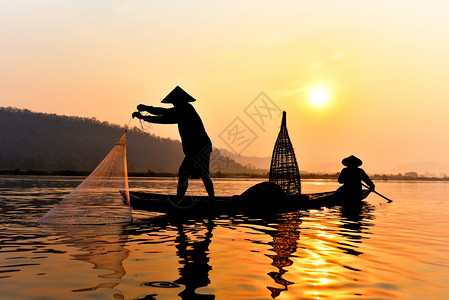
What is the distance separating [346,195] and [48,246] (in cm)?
1365

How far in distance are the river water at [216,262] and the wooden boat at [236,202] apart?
0.93 m

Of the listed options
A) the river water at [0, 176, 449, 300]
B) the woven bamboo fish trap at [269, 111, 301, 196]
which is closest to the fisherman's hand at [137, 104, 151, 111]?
the river water at [0, 176, 449, 300]

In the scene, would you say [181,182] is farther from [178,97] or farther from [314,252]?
[314,252]

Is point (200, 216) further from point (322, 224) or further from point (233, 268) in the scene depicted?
point (233, 268)

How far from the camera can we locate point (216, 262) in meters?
5.98

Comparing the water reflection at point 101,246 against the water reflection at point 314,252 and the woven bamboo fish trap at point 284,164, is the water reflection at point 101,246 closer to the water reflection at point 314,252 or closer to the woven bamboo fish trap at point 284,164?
the water reflection at point 314,252

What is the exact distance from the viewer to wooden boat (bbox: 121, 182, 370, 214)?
A: 10.8 metres

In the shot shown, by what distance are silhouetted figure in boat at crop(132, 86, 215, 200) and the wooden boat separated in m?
0.56

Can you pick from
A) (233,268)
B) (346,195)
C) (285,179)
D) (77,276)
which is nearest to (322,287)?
(233,268)

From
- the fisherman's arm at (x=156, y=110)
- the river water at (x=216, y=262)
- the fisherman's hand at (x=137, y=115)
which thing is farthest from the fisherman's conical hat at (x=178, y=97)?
the river water at (x=216, y=262)

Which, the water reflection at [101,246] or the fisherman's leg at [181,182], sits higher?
the fisherman's leg at [181,182]

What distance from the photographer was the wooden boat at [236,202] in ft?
35.4

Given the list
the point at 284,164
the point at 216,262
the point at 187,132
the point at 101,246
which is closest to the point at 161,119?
the point at 187,132

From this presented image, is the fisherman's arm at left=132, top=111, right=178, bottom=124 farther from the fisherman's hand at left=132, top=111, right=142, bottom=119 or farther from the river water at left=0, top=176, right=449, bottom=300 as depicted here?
the river water at left=0, top=176, right=449, bottom=300
